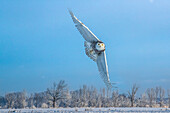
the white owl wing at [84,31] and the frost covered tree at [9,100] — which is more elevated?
the white owl wing at [84,31]

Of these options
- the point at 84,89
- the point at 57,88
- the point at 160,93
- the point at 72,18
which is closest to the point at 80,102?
the point at 84,89

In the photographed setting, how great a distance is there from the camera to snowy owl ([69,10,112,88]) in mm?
6410

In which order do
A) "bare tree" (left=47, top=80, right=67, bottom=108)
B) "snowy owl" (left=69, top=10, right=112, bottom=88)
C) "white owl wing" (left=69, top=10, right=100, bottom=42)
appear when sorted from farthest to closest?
1. "bare tree" (left=47, top=80, right=67, bottom=108)
2. "white owl wing" (left=69, top=10, right=100, bottom=42)
3. "snowy owl" (left=69, top=10, right=112, bottom=88)

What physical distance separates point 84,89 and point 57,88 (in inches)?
1095

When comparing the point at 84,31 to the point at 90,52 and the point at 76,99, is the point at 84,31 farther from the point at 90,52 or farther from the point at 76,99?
the point at 76,99

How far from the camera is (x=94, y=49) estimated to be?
6.51 m

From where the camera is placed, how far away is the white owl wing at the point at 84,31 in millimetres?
6561

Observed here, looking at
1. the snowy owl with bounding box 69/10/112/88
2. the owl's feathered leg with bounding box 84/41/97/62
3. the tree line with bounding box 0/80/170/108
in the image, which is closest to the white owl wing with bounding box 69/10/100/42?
the snowy owl with bounding box 69/10/112/88

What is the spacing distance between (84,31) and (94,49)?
571 mm

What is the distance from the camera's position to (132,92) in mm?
44438

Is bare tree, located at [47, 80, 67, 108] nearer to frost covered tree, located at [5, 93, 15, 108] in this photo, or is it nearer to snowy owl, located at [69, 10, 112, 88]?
frost covered tree, located at [5, 93, 15, 108]

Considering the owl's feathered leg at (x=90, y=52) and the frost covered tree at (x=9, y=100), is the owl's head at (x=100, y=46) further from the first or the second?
the frost covered tree at (x=9, y=100)

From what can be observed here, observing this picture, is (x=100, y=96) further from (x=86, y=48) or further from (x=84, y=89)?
(x=86, y=48)

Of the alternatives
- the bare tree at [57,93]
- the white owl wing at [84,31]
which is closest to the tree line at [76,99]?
the bare tree at [57,93]
